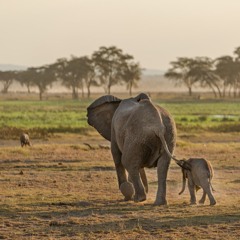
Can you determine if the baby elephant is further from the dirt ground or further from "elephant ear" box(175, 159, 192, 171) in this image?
the dirt ground

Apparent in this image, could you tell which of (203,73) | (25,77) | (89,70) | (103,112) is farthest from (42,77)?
(103,112)

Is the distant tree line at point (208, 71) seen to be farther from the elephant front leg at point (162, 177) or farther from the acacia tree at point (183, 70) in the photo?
the elephant front leg at point (162, 177)

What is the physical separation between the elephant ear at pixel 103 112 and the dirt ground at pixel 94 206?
1.32 meters

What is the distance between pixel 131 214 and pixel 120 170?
2.34 m

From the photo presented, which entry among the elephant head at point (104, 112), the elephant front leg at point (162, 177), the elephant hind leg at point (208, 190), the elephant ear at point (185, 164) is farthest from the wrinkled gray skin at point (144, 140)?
the elephant head at point (104, 112)

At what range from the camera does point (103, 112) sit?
1413 cm

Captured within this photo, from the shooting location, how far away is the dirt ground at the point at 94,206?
9281 mm

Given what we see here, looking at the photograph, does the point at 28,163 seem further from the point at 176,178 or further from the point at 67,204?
the point at 67,204

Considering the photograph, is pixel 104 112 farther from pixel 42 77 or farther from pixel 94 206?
pixel 42 77

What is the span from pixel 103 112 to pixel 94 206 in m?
2.93

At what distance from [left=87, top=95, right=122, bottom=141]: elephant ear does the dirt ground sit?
4.35 feet

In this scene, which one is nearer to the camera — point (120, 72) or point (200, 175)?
point (200, 175)

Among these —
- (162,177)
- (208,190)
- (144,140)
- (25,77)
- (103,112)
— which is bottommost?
(208,190)

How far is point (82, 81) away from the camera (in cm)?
11162
